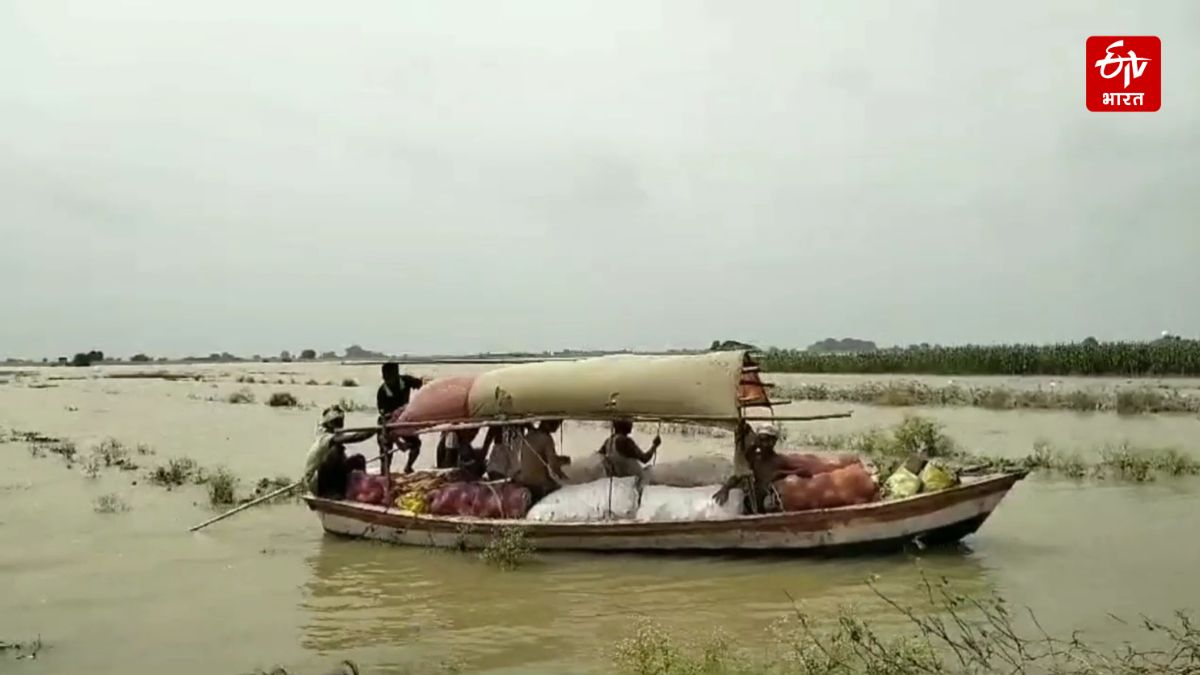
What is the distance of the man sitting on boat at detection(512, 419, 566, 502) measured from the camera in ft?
36.1

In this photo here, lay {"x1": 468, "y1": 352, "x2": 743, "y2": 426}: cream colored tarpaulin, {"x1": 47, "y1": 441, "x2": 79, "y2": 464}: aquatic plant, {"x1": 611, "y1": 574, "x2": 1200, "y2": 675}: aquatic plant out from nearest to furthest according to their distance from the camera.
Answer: {"x1": 611, "y1": 574, "x2": 1200, "y2": 675}: aquatic plant
{"x1": 468, "y1": 352, "x2": 743, "y2": 426}: cream colored tarpaulin
{"x1": 47, "y1": 441, "x2": 79, "y2": 464}: aquatic plant

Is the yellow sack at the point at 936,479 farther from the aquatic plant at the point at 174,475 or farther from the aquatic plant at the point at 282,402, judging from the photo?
the aquatic plant at the point at 282,402

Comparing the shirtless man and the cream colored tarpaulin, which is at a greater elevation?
the cream colored tarpaulin

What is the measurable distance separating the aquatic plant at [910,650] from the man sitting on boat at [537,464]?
Result: 3106 millimetres

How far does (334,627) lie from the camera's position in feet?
28.0

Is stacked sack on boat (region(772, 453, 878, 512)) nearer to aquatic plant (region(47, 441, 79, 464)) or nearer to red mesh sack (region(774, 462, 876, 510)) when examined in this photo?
red mesh sack (region(774, 462, 876, 510))

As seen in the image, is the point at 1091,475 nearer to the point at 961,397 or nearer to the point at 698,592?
the point at 698,592

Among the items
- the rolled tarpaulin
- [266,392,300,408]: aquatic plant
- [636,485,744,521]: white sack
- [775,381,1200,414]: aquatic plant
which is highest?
the rolled tarpaulin

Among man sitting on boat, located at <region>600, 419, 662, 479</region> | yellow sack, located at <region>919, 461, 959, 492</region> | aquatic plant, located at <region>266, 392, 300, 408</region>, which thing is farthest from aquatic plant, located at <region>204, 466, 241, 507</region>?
aquatic plant, located at <region>266, 392, 300, 408</region>

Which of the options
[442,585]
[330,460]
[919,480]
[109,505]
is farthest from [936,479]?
[109,505]

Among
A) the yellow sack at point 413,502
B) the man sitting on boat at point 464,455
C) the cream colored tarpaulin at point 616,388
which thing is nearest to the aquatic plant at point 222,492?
the man sitting on boat at point 464,455

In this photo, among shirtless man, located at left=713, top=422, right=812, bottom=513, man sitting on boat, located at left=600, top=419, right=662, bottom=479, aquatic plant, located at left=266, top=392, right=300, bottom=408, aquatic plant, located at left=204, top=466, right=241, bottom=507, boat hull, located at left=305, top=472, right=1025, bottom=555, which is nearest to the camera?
boat hull, located at left=305, top=472, right=1025, bottom=555

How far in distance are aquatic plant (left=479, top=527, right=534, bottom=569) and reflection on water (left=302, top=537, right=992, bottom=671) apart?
118mm

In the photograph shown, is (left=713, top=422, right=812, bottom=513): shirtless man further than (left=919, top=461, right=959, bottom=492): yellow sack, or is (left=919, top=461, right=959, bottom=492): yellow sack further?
(left=713, top=422, right=812, bottom=513): shirtless man
